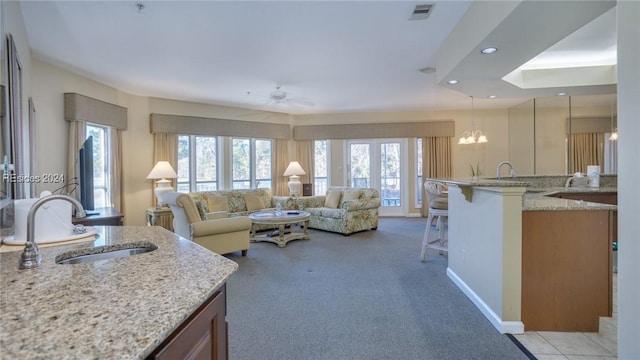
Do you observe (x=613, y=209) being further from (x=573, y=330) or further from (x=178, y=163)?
(x=178, y=163)

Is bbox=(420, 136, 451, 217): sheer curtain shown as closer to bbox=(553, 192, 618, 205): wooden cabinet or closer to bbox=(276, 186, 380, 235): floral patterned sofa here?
bbox=(276, 186, 380, 235): floral patterned sofa

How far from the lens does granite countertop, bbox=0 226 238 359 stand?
2.18 feet

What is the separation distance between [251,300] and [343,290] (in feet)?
2.88

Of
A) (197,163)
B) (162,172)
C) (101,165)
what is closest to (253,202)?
(197,163)

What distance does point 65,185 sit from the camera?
4.02 metres

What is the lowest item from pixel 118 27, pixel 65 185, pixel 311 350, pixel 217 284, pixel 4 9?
pixel 311 350

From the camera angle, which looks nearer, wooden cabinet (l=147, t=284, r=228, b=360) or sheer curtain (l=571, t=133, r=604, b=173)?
wooden cabinet (l=147, t=284, r=228, b=360)

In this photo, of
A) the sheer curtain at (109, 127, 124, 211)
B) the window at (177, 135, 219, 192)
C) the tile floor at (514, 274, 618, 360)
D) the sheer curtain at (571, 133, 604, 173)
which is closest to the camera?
the tile floor at (514, 274, 618, 360)

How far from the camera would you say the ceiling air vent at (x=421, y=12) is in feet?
8.77

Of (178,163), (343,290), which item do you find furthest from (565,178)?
(178,163)

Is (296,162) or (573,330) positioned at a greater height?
(296,162)

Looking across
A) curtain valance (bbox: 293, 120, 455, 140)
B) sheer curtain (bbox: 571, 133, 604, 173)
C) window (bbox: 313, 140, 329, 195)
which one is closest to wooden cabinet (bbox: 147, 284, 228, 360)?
sheer curtain (bbox: 571, 133, 604, 173)

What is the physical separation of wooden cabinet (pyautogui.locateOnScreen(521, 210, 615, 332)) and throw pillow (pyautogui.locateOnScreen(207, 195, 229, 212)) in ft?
15.2

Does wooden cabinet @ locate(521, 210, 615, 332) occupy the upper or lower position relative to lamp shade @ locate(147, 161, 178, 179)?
→ lower
